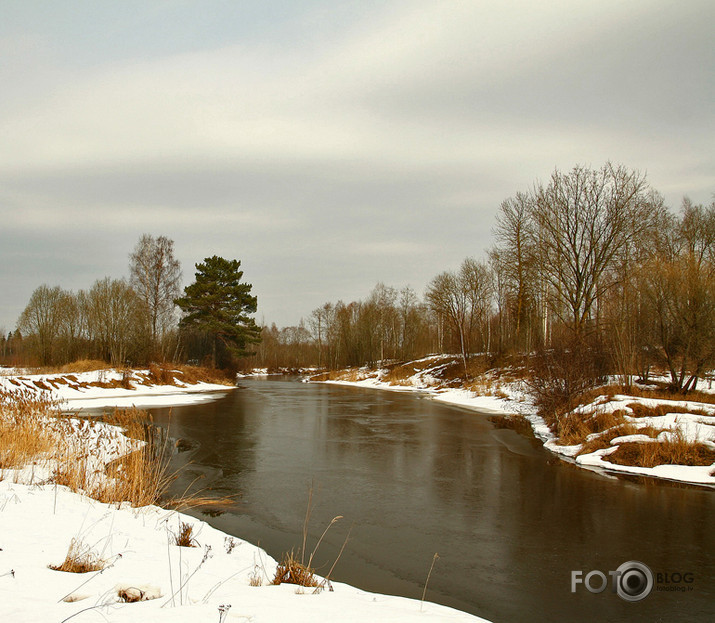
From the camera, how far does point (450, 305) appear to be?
46.8m

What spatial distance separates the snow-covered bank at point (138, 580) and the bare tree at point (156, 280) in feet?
124

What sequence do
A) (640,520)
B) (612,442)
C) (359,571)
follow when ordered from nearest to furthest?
1. (359,571)
2. (640,520)
3. (612,442)

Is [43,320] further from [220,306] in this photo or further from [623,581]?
[623,581]

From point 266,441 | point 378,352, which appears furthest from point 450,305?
point 266,441

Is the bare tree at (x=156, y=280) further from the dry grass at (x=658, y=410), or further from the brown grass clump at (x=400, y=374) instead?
the dry grass at (x=658, y=410)

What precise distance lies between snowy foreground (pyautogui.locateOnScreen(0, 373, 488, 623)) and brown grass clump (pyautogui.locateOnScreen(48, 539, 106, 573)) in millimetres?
42

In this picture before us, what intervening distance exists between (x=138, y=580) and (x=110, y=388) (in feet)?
97.4

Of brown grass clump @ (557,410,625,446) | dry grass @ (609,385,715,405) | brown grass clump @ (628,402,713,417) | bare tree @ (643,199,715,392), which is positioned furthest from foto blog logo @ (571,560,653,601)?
bare tree @ (643,199,715,392)

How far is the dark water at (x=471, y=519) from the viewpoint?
208 inches

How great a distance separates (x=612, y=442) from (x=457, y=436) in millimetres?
4941

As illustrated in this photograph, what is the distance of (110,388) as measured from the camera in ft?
100

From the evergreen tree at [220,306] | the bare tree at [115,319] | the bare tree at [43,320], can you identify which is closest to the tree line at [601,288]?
the evergreen tree at [220,306]

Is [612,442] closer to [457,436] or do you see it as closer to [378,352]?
[457,436]

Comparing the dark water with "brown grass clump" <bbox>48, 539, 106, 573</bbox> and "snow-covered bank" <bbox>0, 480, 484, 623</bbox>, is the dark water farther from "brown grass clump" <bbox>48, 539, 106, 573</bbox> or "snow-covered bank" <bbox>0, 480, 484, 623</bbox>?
"brown grass clump" <bbox>48, 539, 106, 573</bbox>
